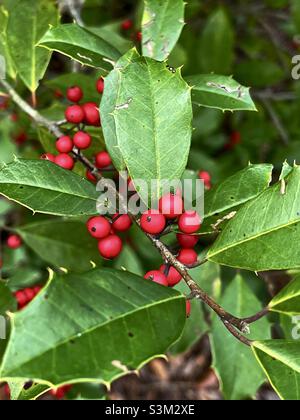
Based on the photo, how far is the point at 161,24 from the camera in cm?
145

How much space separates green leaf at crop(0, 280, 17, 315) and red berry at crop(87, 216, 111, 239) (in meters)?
0.37

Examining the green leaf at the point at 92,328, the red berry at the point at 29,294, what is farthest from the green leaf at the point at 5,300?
the green leaf at the point at 92,328

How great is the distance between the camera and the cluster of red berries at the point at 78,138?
4.29 feet

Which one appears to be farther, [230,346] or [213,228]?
[230,346]

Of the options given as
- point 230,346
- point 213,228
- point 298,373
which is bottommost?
point 298,373

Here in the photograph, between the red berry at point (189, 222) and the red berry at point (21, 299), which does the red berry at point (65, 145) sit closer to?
the red berry at point (189, 222)

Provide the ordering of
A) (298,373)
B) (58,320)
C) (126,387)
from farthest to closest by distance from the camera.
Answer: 1. (126,387)
2. (298,373)
3. (58,320)

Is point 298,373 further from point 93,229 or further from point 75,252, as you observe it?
point 75,252

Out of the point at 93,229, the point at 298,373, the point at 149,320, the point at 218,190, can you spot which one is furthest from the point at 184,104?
the point at 298,373

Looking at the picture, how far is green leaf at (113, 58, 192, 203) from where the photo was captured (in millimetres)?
1112

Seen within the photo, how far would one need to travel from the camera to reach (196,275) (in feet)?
5.72

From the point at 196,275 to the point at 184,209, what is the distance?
0.58 meters

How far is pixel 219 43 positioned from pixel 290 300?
1.74 metres

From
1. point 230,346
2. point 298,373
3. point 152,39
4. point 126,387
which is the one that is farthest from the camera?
point 126,387
